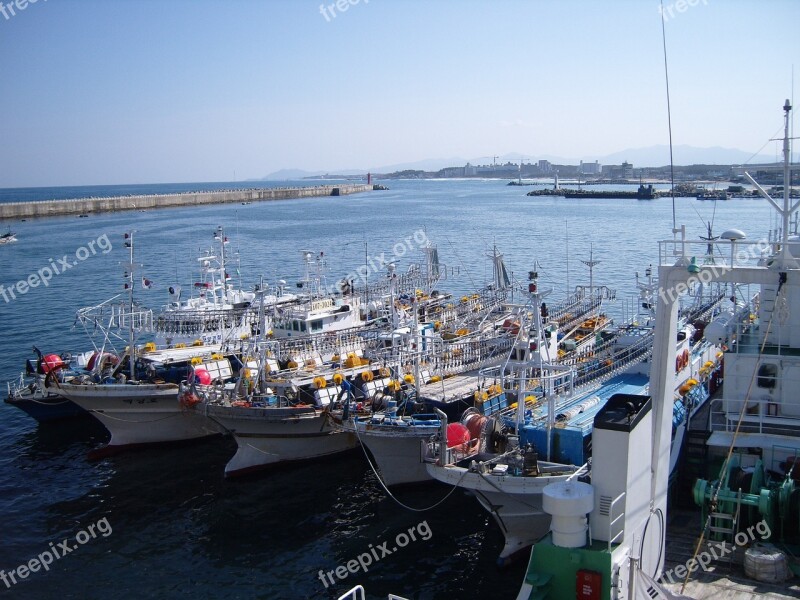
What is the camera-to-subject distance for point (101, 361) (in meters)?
29.5

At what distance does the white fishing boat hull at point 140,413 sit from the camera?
86.9ft

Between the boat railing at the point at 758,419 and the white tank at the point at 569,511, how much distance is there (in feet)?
23.3

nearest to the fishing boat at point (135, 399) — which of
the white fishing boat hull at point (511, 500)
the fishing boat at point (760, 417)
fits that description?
the white fishing boat hull at point (511, 500)

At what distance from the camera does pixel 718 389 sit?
23.0 meters

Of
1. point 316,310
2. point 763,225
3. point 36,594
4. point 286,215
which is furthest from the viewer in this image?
point 286,215

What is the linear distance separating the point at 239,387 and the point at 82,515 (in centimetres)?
643

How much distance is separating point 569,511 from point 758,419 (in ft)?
27.2

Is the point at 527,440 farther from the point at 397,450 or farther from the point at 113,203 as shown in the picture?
the point at 113,203

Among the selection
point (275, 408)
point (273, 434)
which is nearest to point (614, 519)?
point (275, 408)

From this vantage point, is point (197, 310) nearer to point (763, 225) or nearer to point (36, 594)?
point (36, 594)

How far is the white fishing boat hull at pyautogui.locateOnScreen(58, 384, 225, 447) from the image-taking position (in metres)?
26.5

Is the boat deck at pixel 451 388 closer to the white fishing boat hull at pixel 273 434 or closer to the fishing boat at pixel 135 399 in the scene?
the white fishing boat hull at pixel 273 434

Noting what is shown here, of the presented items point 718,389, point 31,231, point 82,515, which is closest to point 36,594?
point 82,515

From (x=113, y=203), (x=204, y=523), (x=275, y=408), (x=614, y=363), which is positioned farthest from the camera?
(x=113, y=203)
